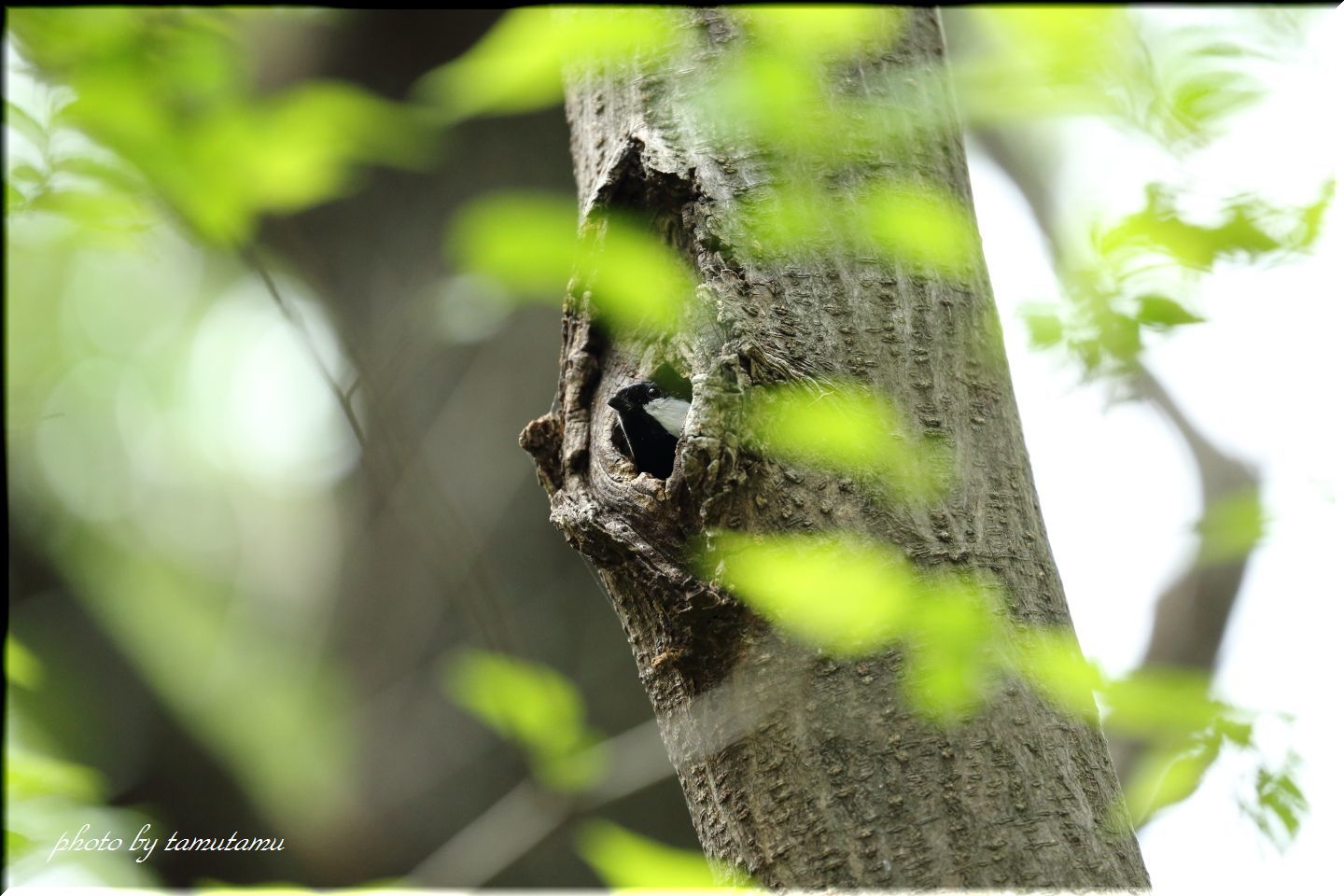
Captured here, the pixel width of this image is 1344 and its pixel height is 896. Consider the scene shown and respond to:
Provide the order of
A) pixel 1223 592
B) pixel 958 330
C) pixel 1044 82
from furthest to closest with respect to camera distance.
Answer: pixel 1223 592 → pixel 958 330 → pixel 1044 82

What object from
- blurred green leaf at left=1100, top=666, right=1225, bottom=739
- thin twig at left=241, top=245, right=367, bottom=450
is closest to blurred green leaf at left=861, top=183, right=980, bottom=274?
blurred green leaf at left=1100, top=666, right=1225, bottom=739

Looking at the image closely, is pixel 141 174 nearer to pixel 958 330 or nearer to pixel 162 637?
pixel 958 330

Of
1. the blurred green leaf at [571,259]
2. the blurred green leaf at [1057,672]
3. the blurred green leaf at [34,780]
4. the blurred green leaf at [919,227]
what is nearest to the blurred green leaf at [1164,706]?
the blurred green leaf at [1057,672]

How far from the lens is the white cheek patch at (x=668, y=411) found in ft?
3.41

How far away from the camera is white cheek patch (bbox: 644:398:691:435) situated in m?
1.04

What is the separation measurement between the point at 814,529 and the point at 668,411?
0.99 ft

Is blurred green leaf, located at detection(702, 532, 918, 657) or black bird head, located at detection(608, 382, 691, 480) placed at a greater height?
black bird head, located at detection(608, 382, 691, 480)

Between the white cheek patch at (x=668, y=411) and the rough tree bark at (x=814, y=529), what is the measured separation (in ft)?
0.25

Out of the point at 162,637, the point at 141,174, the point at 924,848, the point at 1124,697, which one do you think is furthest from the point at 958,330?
the point at 162,637

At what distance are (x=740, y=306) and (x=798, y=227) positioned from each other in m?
0.10

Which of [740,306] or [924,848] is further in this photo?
[740,306]

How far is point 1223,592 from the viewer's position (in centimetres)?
229

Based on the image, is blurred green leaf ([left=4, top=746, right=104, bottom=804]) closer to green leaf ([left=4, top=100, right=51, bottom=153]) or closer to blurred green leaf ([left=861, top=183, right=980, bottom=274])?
green leaf ([left=4, top=100, right=51, bottom=153])

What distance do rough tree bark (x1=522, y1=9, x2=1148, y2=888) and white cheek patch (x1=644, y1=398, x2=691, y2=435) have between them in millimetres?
75
